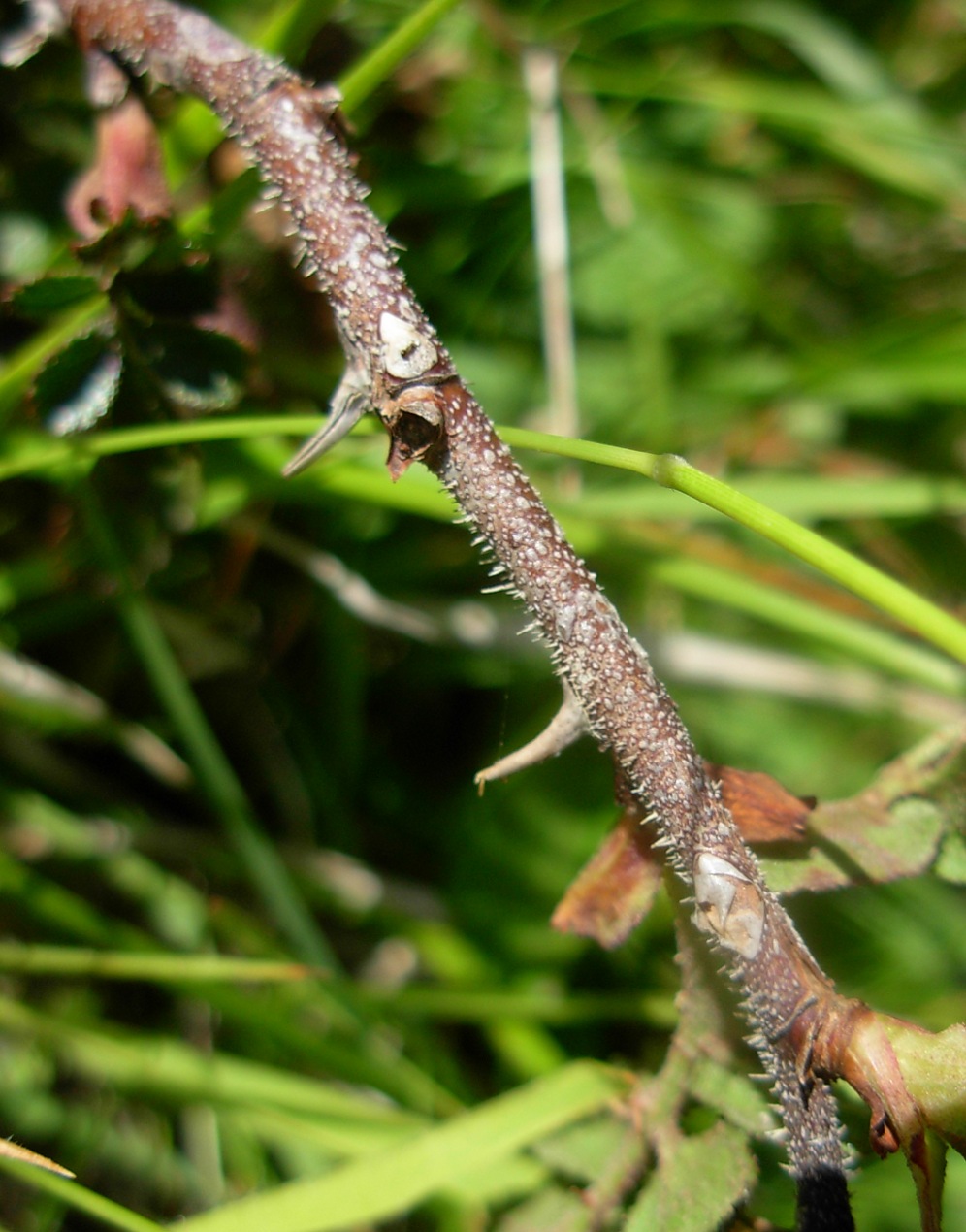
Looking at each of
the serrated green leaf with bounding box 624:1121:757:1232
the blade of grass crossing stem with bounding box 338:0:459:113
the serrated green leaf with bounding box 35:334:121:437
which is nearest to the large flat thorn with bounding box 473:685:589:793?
the serrated green leaf with bounding box 624:1121:757:1232

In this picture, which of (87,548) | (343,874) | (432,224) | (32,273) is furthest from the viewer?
(343,874)

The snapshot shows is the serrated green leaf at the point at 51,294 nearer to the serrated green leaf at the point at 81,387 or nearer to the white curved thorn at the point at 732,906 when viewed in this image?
the serrated green leaf at the point at 81,387

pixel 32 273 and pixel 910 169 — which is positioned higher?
pixel 910 169

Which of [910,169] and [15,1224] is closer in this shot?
[15,1224]

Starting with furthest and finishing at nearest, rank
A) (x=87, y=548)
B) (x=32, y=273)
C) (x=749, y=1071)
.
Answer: (x=87, y=548) → (x=32, y=273) → (x=749, y=1071)

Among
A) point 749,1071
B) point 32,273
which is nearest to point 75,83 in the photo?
point 32,273

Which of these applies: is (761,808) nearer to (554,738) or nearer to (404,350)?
(554,738)

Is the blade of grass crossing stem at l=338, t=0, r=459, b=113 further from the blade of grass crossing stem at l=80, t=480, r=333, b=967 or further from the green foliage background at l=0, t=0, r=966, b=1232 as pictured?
the blade of grass crossing stem at l=80, t=480, r=333, b=967

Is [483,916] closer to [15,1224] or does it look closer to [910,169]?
[15,1224]
